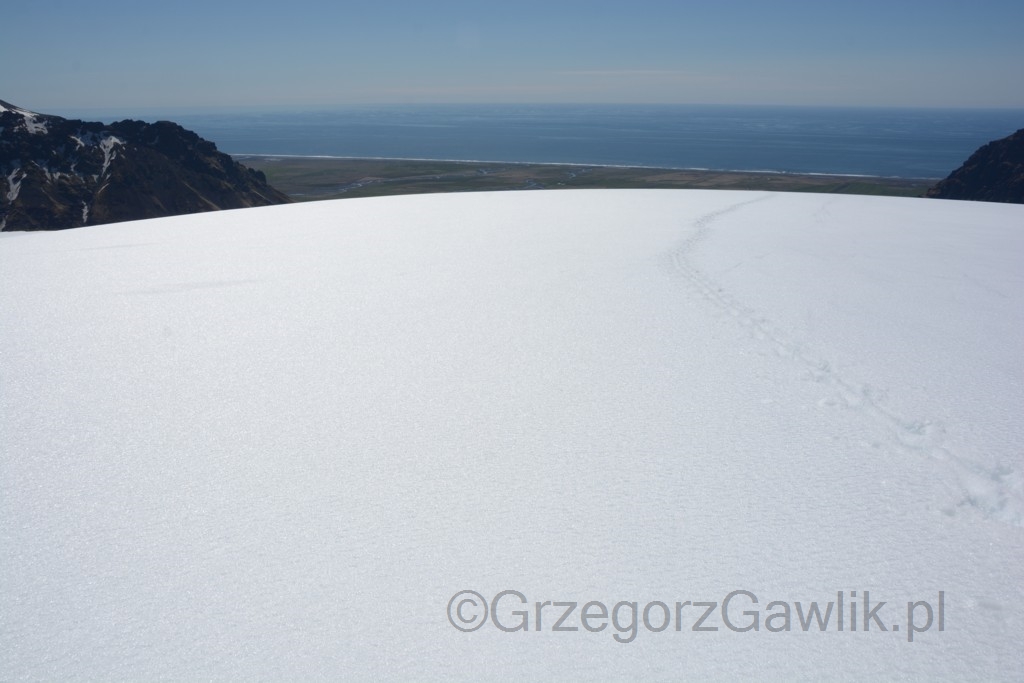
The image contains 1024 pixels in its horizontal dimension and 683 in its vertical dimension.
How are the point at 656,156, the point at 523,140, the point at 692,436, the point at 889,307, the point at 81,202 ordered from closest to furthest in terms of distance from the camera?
the point at 692,436
the point at 889,307
the point at 81,202
the point at 656,156
the point at 523,140

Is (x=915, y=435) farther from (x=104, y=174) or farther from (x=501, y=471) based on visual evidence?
(x=104, y=174)

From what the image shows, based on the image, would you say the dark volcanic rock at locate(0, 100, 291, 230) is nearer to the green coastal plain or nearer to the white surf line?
the green coastal plain

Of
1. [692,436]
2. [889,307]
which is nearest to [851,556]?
[692,436]

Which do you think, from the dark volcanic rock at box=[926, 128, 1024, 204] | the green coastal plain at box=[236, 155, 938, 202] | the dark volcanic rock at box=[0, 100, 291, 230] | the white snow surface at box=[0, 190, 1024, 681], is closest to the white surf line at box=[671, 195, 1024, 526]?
the white snow surface at box=[0, 190, 1024, 681]

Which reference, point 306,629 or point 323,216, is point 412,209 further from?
point 306,629

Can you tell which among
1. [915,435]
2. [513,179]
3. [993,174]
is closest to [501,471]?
[915,435]

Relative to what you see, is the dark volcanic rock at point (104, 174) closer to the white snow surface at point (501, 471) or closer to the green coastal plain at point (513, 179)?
the green coastal plain at point (513, 179)
